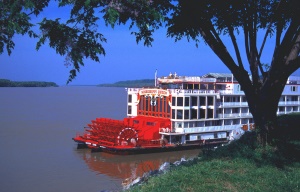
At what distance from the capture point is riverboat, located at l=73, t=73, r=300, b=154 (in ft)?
83.7

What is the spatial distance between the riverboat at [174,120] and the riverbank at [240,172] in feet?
55.0

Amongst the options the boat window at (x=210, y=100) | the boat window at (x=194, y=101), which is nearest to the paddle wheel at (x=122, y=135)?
the boat window at (x=194, y=101)

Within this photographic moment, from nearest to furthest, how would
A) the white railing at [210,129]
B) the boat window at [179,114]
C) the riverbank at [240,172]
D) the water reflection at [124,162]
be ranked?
the riverbank at [240,172]
the water reflection at [124,162]
the boat window at [179,114]
the white railing at [210,129]

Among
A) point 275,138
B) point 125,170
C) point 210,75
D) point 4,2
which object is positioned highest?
point 210,75

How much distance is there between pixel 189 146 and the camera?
2659 cm

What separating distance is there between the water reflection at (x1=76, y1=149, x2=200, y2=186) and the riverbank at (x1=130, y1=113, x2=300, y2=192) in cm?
1194

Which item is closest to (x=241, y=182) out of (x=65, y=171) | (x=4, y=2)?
(x=4, y=2)

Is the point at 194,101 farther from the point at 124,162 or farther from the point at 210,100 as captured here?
the point at 124,162

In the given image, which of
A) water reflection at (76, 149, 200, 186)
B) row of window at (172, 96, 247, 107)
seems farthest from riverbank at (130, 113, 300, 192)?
row of window at (172, 96, 247, 107)

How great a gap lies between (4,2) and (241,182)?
4499 mm

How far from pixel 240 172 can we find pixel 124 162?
16.9 meters

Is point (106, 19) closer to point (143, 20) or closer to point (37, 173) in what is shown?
point (143, 20)

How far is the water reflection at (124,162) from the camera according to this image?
2069 cm

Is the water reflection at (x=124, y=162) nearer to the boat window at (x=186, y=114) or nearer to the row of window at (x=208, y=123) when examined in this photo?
the row of window at (x=208, y=123)
